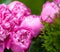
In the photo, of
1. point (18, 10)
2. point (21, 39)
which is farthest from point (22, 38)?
point (18, 10)

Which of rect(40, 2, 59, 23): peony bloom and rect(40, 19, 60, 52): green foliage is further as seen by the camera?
rect(40, 2, 59, 23): peony bloom

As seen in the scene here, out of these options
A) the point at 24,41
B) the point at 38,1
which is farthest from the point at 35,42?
the point at 38,1

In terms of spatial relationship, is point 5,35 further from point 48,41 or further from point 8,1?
point 8,1

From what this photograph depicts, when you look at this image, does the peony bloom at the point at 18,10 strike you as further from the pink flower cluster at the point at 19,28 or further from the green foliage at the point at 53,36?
the green foliage at the point at 53,36

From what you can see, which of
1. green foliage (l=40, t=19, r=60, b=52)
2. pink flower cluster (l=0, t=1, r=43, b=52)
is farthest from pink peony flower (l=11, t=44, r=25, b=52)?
green foliage (l=40, t=19, r=60, b=52)

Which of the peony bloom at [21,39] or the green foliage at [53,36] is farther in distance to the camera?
the peony bloom at [21,39]

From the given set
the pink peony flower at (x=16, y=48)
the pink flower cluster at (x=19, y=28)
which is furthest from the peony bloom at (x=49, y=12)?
the pink peony flower at (x=16, y=48)

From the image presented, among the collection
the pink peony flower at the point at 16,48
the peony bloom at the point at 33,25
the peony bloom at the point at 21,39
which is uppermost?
the peony bloom at the point at 33,25

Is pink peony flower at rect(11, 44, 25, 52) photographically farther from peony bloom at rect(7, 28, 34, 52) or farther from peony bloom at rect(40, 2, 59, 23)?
peony bloom at rect(40, 2, 59, 23)
